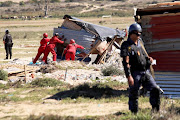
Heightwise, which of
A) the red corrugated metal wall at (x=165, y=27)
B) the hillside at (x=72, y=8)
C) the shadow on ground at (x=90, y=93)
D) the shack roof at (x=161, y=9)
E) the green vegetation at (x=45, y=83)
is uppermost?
the shack roof at (x=161, y=9)

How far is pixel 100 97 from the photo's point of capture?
10.1 meters

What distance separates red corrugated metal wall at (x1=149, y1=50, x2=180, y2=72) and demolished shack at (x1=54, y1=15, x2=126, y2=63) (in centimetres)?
846

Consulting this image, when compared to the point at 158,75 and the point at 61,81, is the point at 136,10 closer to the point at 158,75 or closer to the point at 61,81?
the point at 158,75

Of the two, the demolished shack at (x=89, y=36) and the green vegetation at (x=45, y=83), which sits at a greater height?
the demolished shack at (x=89, y=36)

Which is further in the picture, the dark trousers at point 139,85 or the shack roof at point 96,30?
the shack roof at point 96,30

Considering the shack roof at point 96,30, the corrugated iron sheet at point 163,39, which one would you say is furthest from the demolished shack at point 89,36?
the corrugated iron sheet at point 163,39

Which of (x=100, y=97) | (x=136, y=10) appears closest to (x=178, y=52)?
(x=136, y=10)

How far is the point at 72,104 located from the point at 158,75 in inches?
101

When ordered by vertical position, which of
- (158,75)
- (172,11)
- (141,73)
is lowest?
(158,75)

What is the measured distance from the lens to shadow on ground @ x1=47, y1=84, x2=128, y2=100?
33.8ft

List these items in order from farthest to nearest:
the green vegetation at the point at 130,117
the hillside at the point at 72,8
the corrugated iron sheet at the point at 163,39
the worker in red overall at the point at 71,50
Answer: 1. the hillside at the point at 72,8
2. the worker in red overall at the point at 71,50
3. the corrugated iron sheet at the point at 163,39
4. the green vegetation at the point at 130,117

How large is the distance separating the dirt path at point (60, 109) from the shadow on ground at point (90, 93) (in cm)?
71

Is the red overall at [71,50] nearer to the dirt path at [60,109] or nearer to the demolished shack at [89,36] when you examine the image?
the demolished shack at [89,36]

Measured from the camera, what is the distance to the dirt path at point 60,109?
8477 millimetres
